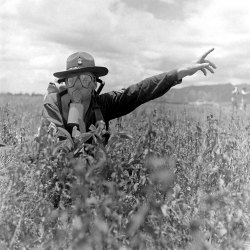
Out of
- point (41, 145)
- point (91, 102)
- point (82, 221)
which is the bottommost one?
point (82, 221)

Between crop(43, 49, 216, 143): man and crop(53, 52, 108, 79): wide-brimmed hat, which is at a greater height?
crop(53, 52, 108, 79): wide-brimmed hat

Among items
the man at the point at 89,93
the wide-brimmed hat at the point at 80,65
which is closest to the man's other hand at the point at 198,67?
the man at the point at 89,93

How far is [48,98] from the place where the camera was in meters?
4.20

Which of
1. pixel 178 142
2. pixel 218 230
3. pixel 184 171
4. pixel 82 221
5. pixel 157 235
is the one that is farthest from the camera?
pixel 178 142

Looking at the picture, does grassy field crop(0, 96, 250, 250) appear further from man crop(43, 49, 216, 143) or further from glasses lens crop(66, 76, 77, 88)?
glasses lens crop(66, 76, 77, 88)

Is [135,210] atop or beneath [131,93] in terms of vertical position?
beneath

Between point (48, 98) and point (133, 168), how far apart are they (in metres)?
1.42

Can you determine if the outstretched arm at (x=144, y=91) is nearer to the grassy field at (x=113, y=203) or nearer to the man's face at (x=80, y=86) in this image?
the man's face at (x=80, y=86)

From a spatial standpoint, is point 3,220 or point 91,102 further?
point 91,102

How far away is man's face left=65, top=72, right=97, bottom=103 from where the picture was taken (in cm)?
409

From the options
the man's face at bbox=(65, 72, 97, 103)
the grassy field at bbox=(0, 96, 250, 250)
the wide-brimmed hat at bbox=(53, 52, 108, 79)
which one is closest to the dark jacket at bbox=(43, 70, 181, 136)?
the man's face at bbox=(65, 72, 97, 103)

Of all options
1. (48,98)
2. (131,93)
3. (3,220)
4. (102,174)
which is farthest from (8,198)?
(131,93)

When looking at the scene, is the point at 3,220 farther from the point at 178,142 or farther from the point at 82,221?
the point at 178,142

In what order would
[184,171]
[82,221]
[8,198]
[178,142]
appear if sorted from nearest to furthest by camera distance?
[82,221] < [8,198] < [184,171] < [178,142]
